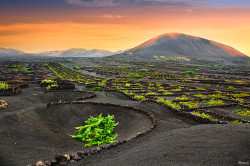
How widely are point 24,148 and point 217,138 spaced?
10.7 metres

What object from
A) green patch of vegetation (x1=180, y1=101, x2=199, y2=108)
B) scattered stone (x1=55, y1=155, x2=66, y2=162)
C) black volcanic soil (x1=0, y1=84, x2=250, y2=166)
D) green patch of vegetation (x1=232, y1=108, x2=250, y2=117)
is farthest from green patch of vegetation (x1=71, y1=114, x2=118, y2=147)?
green patch of vegetation (x1=232, y1=108, x2=250, y2=117)

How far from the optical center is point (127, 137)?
1167 centimetres

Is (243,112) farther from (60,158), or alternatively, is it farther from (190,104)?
(60,158)

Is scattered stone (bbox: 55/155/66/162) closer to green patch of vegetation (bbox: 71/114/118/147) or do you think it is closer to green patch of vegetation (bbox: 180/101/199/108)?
green patch of vegetation (bbox: 71/114/118/147)

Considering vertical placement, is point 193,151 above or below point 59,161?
above

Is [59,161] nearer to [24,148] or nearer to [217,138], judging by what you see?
[24,148]

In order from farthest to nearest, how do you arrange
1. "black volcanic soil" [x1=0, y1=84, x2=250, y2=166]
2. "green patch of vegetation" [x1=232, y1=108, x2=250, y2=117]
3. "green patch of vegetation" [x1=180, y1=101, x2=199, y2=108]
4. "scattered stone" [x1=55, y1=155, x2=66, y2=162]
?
"green patch of vegetation" [x1=180, y1=101, x2=199, y2=108], "green patch of vegetation" [x1=232, y1=108, x2=250, y2=117], "scattered stone" [x1=55, y1=155, x2=66, y2=162], "black volcanic soil" [x1=0, y1=84, x2=250, y2=166]

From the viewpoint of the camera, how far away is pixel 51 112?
15930 mm

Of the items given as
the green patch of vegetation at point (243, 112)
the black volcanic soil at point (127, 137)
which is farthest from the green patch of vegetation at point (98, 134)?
the green patch of vegetation at point (243, 112)

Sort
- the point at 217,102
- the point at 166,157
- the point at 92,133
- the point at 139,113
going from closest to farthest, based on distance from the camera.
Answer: the point at 166,157, the point at 92,133, the point at 139,113, the point at 217,102

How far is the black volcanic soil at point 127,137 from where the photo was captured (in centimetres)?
762

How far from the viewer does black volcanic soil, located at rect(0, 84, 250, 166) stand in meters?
7.62

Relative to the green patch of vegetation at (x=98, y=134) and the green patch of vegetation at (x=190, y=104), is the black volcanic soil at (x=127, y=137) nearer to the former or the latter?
the green patch of vegetation at (x=98, y=134)

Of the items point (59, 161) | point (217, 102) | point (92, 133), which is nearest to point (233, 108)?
point (217, 102)
